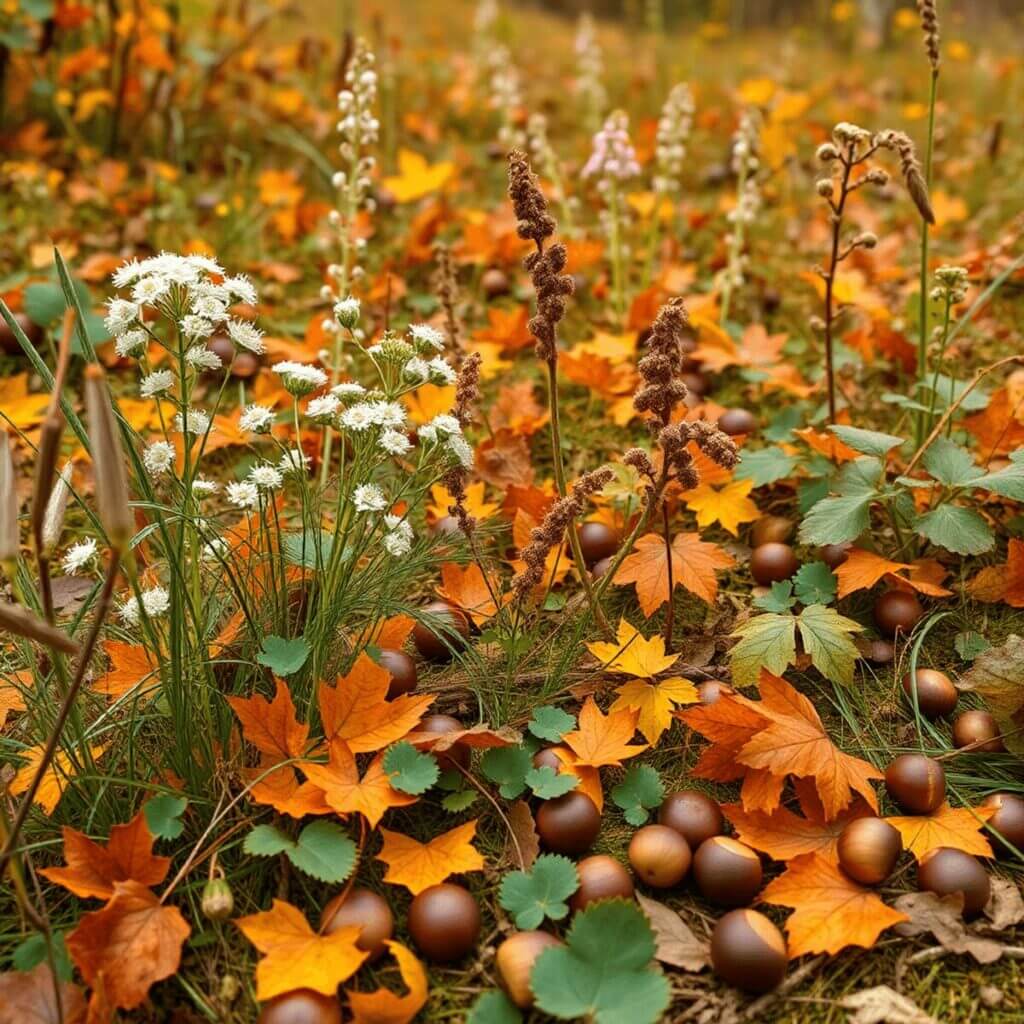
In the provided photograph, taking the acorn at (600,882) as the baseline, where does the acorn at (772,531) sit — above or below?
above

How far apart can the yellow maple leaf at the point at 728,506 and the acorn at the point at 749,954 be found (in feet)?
2.81

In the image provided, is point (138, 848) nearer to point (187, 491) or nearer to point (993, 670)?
point (187, 491)

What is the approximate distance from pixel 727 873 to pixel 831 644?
0.44 m

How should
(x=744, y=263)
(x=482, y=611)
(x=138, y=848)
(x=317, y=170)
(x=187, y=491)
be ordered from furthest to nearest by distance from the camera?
1. (x=317, y=170)
2. (x=744, y=263)
3. (x=482, y=611)
4. (x=187, y=491)
5. (x=138, y=848)

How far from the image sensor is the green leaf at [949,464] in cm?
183

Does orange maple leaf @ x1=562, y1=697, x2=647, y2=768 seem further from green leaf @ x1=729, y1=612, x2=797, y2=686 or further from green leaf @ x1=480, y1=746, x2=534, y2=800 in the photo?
green leaf @ x1=729, y1=612, x2=797, y2=686

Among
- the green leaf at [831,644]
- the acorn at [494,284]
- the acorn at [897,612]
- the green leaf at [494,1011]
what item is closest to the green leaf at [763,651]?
the green leaf at [831,644]

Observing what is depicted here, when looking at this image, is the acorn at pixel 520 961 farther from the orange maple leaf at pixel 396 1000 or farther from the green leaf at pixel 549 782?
the green leaf at pixel 549 782

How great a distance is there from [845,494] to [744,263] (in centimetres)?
114

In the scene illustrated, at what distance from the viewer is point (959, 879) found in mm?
1405

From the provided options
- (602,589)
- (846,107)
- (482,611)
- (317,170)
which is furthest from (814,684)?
(846,107)

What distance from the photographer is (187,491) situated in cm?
146

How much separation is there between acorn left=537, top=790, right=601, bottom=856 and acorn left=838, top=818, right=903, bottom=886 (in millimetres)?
364

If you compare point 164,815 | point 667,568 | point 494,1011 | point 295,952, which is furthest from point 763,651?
point 164,815
